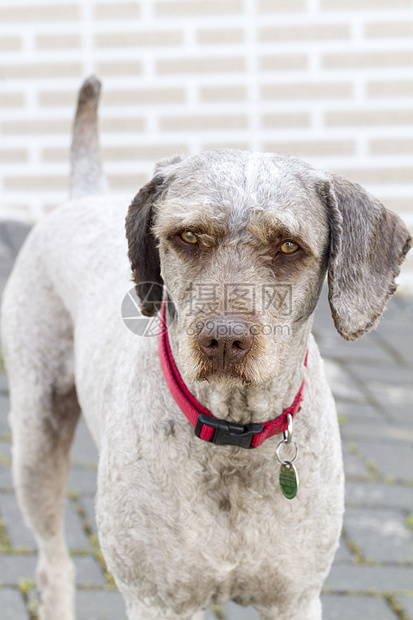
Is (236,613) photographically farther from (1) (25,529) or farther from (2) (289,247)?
(2) (289,247)

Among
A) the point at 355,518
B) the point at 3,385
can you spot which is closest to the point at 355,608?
the point at 355,518

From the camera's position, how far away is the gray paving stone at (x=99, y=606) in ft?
9.75

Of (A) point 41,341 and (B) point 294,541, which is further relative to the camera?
(A) point 41,341

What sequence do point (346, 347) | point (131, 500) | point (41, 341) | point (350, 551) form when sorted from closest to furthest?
point (131, 500), point (41, 341), point (350, 551), point (346, 347)

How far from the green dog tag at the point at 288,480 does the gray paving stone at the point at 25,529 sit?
1572 mm

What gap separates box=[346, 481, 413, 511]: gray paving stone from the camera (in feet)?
12.2

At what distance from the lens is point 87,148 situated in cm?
336

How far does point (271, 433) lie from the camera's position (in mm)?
2074

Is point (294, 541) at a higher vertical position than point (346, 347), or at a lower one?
higher

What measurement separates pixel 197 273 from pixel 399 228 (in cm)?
55

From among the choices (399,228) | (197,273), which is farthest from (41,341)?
(399,228)

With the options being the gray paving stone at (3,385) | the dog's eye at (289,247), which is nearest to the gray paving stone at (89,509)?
the gray paving stone at (3,385)

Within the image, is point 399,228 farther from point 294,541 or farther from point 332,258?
point 294,541

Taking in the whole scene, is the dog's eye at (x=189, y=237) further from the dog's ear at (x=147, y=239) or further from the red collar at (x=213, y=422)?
the red collar at (x=213, y=422)
